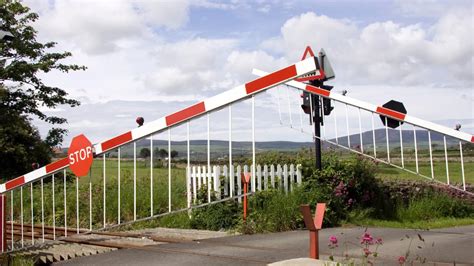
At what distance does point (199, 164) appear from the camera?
1393 centimetres

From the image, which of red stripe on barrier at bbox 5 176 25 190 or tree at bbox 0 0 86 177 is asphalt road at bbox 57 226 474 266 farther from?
tree at bbox 0 0 86 177

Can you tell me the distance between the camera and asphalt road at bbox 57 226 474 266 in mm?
7652

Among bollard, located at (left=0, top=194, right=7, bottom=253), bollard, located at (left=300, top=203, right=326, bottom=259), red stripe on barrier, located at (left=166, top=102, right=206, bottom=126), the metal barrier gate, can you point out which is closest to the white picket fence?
the metal barrier gate

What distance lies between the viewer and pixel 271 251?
8414 millimetres

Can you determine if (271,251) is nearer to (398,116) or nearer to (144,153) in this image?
(144,153)

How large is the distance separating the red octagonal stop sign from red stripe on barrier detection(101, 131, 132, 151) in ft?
0.81

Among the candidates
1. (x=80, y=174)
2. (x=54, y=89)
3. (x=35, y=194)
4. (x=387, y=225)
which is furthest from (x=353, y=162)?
(x=54, y=89)

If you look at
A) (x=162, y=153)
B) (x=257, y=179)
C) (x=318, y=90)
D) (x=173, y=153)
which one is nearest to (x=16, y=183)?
(x=162, y=153)

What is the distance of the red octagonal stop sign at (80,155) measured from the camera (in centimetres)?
690

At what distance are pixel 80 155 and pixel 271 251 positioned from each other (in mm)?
3159

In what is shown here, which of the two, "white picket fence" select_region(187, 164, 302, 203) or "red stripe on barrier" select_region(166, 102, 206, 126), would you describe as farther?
"white picket fence" select_region(187, 164, 302, 203)

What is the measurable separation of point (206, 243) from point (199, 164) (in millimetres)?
4618

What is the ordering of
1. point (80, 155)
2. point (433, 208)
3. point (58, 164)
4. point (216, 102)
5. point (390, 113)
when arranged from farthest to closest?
1. point (433, 208)
2. point (390, 113)
3. point (58, 164)
4. point (80, 155)
5. point (216, 102)

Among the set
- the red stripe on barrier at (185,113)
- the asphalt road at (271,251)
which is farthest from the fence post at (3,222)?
the red stripe on barrier at (185,113)
